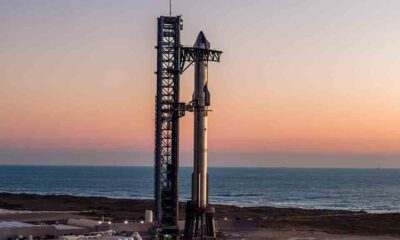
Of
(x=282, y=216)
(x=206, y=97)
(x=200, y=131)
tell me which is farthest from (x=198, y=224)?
(x=282, y=216)

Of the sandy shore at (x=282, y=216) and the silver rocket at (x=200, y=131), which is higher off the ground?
the silver rocket at (x=200, y=131)

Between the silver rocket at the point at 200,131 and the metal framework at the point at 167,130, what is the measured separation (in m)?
3.44

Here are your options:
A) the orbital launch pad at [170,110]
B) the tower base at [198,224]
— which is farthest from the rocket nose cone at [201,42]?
the tower base at [198,224]

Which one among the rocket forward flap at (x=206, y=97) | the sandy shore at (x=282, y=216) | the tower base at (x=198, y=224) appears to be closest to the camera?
the tower base at (x=198, y=224)

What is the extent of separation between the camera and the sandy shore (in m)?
87.4

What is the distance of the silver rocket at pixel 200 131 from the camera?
187 ft

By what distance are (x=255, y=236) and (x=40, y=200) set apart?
3442 inches

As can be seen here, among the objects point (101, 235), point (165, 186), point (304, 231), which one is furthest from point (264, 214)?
point (101, 235)

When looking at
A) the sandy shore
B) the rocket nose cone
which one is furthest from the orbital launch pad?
the sandy shore

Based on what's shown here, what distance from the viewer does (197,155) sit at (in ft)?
188

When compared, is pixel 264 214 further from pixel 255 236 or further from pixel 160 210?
pixel 160 210

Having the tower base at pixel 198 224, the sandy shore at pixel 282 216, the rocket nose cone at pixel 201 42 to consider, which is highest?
the rocket nose cone at pixel 201 42

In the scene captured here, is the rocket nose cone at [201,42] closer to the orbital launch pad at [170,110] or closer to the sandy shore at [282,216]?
the orbital launch pad at [170,110]

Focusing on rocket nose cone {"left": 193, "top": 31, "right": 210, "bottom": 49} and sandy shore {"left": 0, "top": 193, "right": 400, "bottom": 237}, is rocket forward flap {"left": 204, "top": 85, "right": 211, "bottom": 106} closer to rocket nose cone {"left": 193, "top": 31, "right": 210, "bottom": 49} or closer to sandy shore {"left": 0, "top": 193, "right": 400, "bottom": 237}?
rocket nose cone {"left": 193, "top": 31, "right": 210, "bottom": 49}
